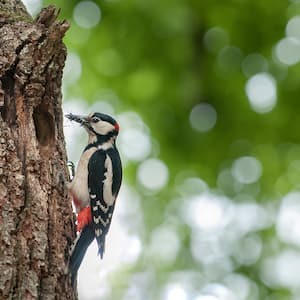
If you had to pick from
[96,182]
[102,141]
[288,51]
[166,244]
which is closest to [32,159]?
[96,182]

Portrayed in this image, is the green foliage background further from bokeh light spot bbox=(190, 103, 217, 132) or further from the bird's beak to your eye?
the bird's beak

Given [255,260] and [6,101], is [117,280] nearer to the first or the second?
[255,260]

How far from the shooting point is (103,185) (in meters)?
4.43

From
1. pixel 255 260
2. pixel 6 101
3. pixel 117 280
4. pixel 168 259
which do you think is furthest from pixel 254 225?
pixel 6 101

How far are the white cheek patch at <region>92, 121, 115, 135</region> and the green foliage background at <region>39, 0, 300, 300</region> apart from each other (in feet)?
4.14

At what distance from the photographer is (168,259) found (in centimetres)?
838

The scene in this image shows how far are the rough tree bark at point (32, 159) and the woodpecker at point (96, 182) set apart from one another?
23 centimetres

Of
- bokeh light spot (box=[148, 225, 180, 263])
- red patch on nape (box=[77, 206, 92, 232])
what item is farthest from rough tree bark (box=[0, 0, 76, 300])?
bokeh light spot (box=[148, 225, 180, 263])

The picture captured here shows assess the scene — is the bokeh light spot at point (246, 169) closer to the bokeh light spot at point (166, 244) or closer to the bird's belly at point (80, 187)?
the bokeh light spot at point (166, 244)

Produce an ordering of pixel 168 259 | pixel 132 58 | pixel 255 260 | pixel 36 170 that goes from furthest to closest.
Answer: pixel 168 259, pixel 255 260, pixel 132 58, pixel 36 170

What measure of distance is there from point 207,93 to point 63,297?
350 centimetres

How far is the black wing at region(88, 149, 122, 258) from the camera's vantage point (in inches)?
164

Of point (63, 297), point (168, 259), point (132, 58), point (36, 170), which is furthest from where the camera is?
point (168, 259)

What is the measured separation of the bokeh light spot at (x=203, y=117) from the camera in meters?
6.41
